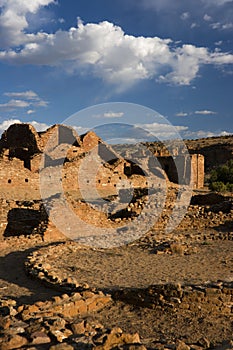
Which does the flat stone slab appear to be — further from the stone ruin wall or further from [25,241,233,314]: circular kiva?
the stone ruin wall

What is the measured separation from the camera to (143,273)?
8383 mm

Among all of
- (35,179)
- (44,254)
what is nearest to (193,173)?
(35,179)

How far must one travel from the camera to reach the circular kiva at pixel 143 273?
20.3 ft

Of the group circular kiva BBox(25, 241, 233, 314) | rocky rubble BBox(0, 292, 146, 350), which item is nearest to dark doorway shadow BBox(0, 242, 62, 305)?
circular kiva BBox(25, 241, 233, 314)

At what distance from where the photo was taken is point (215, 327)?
5590 mm

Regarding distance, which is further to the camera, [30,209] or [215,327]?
[30,209]

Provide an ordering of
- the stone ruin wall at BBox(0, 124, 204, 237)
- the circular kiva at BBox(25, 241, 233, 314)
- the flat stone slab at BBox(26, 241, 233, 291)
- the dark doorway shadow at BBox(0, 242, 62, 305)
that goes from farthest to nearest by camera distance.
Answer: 1. the stone ruin wall at BBox(0, 124, 204, 237)
2. the flat stone slab at BBox(26, 241, 233, 291)
3. the dark doorway shadow at BBox(0, 242, 62, 305)
4. the circular kiva at BBox(25, 241, 233, 314)

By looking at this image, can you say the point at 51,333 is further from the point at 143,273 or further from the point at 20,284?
the point at 143,273

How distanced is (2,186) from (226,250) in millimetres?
11232

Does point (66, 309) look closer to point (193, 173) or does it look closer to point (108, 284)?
point (108, 284)

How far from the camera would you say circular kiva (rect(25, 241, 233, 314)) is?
6.18m

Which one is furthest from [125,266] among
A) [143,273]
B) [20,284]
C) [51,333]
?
[51,333]

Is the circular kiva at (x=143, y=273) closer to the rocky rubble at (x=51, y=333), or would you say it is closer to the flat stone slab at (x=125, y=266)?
the flat stone slab at (x=125, y=266)

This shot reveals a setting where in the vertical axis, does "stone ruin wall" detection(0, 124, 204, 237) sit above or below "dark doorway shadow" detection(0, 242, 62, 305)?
above
